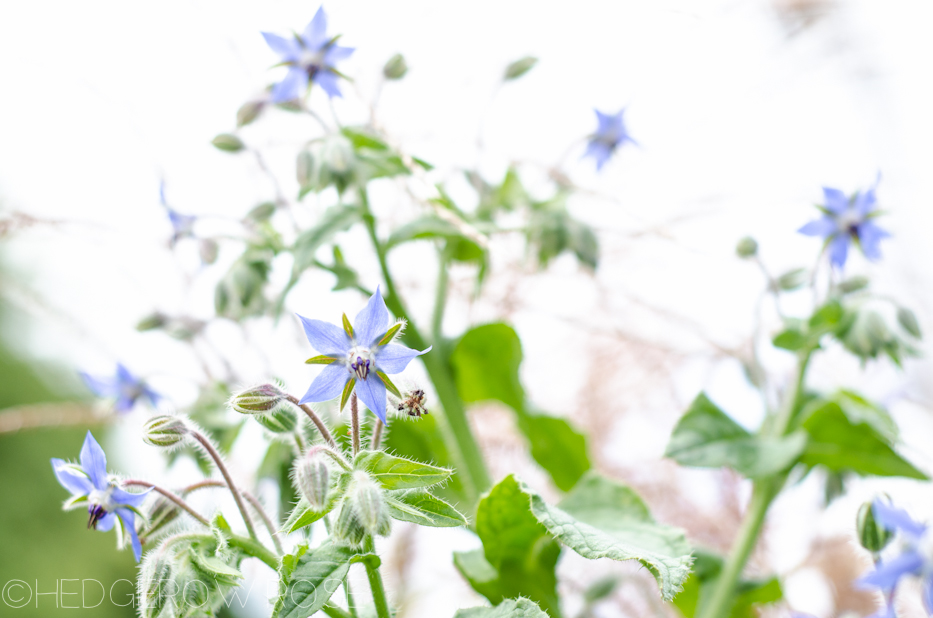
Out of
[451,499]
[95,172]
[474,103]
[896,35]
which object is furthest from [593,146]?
[896,35]

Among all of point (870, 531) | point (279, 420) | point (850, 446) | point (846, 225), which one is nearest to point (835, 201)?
point (846, 225)

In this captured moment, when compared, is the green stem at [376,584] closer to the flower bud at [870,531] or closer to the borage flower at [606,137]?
the flower bud at [870,531]

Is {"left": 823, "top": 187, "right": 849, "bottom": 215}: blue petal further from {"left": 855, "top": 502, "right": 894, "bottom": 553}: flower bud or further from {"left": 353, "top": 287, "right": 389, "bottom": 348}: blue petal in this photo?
{"left": 353, "top": 287, "right": 389, "bottom": 348}: blue petal

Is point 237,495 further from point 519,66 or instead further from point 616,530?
point 519,66

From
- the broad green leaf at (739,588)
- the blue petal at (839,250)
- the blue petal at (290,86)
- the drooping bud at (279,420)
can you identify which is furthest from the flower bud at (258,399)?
the blue petal at (839,250)

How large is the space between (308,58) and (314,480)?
38 cm

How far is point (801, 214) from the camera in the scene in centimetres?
82

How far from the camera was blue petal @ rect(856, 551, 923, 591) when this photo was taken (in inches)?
15.1

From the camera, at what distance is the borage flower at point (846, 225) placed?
65cm

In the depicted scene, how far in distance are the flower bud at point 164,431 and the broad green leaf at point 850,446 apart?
48 centimetres

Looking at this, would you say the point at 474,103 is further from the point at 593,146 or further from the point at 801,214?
the point at 801,214

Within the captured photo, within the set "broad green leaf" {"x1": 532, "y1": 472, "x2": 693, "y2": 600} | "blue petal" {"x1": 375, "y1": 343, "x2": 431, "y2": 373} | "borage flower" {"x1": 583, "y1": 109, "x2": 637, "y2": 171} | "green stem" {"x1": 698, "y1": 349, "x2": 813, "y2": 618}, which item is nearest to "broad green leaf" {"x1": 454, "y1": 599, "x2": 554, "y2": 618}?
"broad green leaf" {"x1": 532, "y1": 472, "x2": 693, "y2": 600}

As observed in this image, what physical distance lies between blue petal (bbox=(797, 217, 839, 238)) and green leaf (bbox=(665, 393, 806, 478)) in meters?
0.17

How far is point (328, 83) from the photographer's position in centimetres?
59
